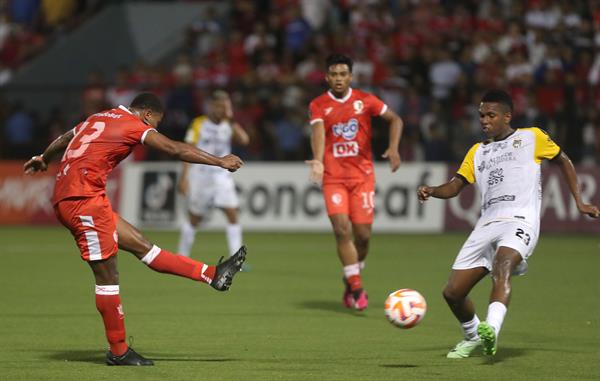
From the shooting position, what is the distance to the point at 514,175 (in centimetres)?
938

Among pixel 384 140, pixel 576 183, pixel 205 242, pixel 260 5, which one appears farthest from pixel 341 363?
pixel 260 5

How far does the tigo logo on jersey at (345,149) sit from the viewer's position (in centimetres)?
1299

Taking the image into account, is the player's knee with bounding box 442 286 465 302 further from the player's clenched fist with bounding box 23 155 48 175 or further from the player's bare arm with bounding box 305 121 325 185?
the player's clenched fist with bounding box 23 155 48 175

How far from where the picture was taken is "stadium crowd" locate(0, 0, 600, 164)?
23.1 metres

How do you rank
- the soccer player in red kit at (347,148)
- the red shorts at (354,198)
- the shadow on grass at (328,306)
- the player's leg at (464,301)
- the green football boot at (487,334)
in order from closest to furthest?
the green football boot at (487,334), the player's leg at (464,301), the shadow on grass at (328,306), the soccer player in red kit at (347,148), the red shorts at (354,198)

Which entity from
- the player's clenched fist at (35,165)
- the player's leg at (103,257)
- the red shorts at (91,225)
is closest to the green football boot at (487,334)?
the player's leg at (103,257)

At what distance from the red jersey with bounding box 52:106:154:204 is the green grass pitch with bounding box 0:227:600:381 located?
1335 mm

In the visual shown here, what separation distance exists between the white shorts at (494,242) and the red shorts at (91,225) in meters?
2.67

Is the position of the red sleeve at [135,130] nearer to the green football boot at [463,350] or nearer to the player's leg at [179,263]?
the player's leg at [179,263]

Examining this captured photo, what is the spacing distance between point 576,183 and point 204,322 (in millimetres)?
4001

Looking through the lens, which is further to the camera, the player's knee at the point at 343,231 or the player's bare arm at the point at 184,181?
the player's bare arm at the point at 184,181

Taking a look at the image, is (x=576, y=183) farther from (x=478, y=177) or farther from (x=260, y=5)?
(x=260, y=5)

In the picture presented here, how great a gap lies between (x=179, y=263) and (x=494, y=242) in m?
2.45

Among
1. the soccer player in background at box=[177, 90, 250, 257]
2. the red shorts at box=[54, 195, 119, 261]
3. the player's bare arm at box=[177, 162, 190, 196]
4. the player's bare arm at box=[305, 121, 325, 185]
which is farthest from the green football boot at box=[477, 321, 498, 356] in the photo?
the player's bare arm at box=[177, 162, 190, 196]
